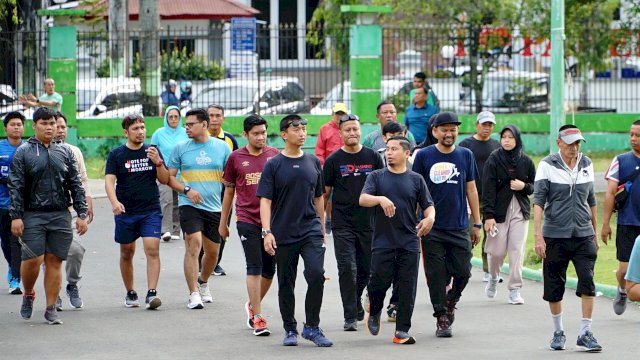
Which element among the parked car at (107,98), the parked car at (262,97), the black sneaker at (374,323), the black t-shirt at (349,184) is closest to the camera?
the black sneaker at (374,323)

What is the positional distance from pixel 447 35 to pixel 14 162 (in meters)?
17.4

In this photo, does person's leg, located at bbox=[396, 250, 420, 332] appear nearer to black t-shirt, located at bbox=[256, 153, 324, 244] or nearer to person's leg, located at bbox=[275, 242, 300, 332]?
black t-shirt, located at bbox=[256, 153, 324, 244]

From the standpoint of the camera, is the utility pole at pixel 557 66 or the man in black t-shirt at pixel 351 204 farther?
the utility pole at pixel 557 66

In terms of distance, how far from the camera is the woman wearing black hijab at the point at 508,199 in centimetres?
1302

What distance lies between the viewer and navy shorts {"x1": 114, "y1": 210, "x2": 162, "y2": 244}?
12570 millimetres

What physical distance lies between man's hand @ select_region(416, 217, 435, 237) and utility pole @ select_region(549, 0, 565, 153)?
6.00 m

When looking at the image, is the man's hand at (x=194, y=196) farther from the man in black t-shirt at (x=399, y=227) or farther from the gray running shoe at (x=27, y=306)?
the man in black t-shirt at (x=399, y=227)

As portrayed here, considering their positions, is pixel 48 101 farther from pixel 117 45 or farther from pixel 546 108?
pixel 546 108

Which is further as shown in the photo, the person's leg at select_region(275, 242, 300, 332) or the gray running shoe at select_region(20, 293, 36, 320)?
the gray running shoe at select_region(20, 293, 36, 320)

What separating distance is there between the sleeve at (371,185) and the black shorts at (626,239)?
2.49 m

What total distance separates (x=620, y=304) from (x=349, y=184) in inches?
104

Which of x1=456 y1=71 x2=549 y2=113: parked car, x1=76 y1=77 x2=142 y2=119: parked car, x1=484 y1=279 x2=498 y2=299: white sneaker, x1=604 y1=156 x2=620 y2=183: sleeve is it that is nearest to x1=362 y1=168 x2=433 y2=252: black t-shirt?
x1=604 y1=156 x2=620 y2=183: sleeve

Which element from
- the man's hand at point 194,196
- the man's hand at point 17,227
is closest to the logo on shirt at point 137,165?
the man's hand at point 194,196

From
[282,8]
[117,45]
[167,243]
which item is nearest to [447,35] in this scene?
[117,45]
